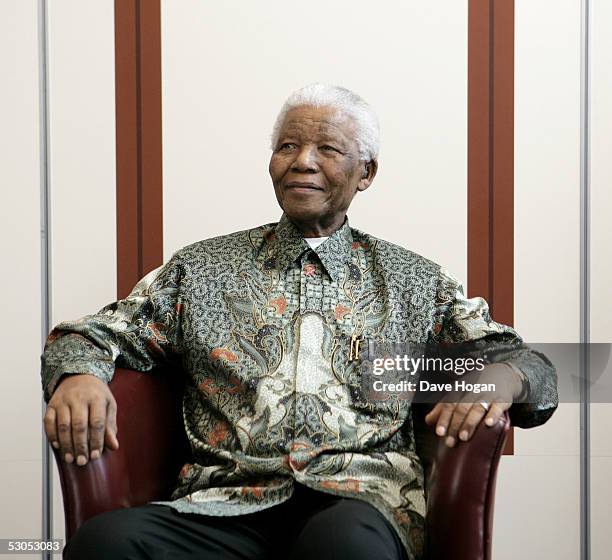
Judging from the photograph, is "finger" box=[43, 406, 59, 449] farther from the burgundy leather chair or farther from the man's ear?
the man's ear

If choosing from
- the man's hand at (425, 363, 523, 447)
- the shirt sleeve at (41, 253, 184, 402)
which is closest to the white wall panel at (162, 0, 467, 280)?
the shirt sleeve at (41, 253, 184, 402)

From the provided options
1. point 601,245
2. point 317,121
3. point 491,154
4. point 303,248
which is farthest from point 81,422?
point 601,245

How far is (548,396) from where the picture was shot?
2.02m

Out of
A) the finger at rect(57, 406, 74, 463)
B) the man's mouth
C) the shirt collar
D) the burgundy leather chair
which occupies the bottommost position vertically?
the burgundy leather chair

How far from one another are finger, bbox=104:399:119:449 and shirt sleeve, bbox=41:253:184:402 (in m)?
0.11

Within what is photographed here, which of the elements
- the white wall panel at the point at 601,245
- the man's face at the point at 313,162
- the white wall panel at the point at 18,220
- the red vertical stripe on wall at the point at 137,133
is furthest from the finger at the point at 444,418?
the white wall panel at the point at 18,220

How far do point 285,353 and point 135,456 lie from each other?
0.40 meters

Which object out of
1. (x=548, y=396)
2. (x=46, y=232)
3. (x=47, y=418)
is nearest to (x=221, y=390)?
(x=47, y=418)

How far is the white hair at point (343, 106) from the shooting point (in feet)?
7.39

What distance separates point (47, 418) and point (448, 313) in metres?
0.96

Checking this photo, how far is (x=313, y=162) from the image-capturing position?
7.30ft

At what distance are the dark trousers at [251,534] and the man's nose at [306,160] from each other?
2.49ft

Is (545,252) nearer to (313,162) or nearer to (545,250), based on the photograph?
(545,250)

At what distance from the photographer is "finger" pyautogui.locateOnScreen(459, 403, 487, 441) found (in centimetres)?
181
